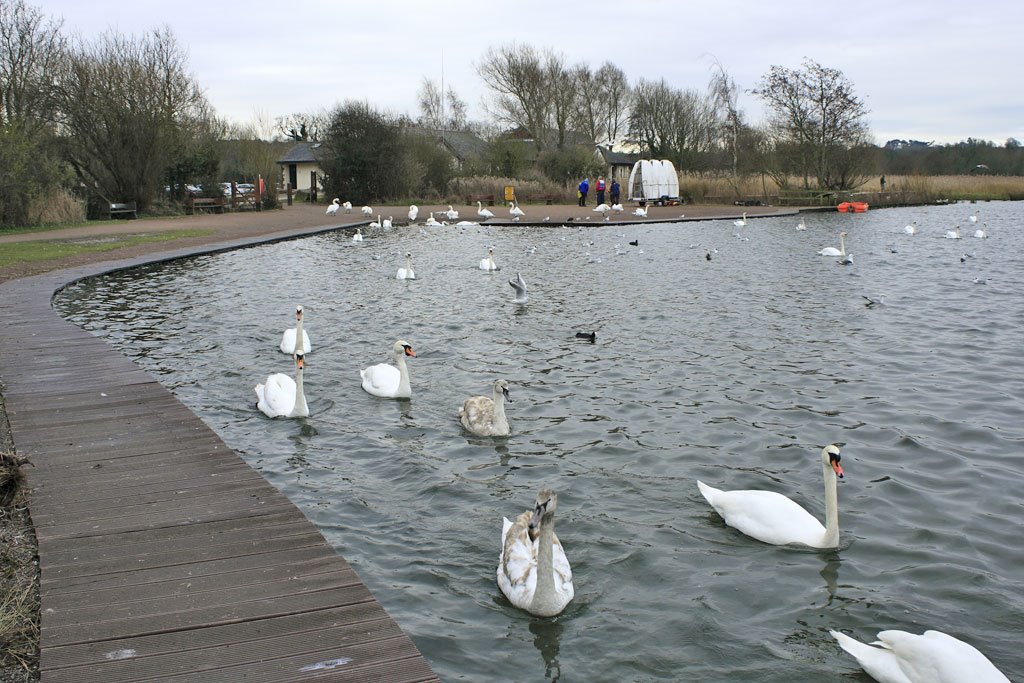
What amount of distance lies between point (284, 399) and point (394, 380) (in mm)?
1315

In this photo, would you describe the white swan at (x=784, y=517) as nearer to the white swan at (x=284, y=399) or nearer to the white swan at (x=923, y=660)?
the white swan at (x=923, y=660)

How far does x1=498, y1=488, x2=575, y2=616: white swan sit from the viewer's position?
16.6ft

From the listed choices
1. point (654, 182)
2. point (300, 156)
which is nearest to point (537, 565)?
point (654, 182)

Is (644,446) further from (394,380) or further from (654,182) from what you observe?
(654,182)

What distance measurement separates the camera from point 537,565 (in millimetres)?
5164

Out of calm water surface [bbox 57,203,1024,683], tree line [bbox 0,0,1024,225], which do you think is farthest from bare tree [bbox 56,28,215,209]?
calm water surface [bbox 57,203,1024,683]

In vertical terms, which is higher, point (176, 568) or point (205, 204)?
point (205, 204)

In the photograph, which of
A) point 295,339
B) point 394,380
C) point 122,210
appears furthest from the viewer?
point 122,210

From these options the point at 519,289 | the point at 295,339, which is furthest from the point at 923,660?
the point at 519,289

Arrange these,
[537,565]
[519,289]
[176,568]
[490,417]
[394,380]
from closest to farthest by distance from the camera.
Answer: [176,568], [537,565], [490,417], [394,380], [519,289]

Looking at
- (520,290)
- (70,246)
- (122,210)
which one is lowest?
(520,290)

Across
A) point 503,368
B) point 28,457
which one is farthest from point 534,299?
point 28,457

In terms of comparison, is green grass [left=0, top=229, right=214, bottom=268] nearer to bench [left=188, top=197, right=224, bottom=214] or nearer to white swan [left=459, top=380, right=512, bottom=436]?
bench [left=188, top=197, right=224, bottom=214]

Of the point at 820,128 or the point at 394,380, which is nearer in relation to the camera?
the point at 394,380
